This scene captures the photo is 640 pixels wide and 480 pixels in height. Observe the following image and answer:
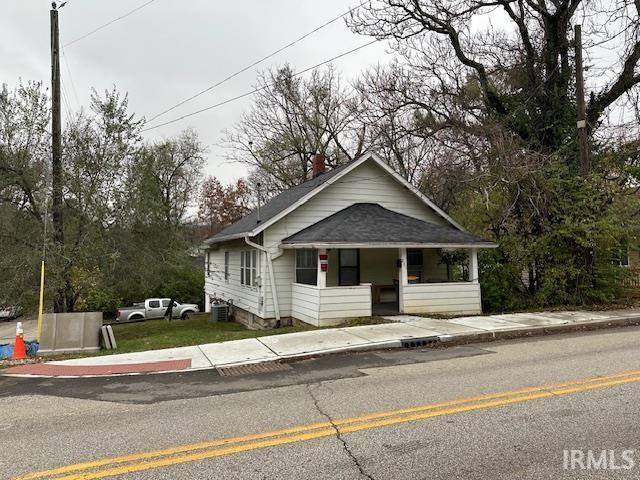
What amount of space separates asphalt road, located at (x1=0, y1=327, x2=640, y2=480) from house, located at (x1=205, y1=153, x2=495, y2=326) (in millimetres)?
5585

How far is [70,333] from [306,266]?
719 centimetres

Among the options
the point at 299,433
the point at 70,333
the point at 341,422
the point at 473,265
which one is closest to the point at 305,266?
the point at 473,265

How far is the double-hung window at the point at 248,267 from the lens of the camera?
52.4ft

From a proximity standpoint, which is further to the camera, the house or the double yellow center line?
the house

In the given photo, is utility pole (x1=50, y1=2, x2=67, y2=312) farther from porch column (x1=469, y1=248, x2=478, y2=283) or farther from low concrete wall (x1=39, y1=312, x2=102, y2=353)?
porch column (x1=469, y1=248, x2=478, y2=283)

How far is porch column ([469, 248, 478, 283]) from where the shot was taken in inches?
562

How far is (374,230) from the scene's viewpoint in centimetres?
1398

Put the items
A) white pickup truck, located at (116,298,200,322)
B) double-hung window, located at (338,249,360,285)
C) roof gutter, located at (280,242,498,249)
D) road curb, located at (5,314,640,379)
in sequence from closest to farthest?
road curb, located at (5,314,640,379), roof gutter, located at (280,242,498,249), double-hung window, located at (338,249,360,285), white pickup truck, located at (116,298,200,322)

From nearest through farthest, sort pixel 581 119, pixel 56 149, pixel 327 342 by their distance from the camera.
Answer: pixel 327 342 < pixel 56 149 < pixel 581 119

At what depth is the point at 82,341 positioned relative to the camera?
10.1m

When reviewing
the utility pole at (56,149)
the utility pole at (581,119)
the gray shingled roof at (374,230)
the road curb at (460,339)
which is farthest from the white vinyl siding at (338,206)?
the road curb at (460,339)

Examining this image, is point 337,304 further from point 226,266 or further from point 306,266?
point 226,266

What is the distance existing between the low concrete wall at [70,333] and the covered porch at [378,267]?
5.36 meters

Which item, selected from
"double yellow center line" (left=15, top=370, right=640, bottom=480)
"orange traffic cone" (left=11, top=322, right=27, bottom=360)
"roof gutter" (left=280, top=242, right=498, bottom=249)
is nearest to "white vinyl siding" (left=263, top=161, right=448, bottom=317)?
"roof gutter" (left=280, top=242, right=498, bottom=249)
